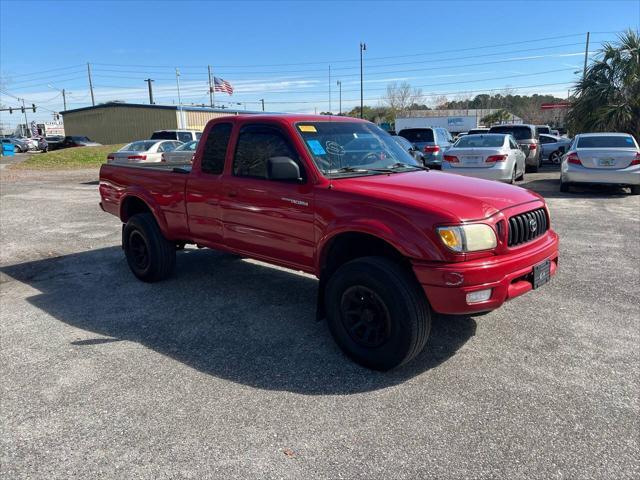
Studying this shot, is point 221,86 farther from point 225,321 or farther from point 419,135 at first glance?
point 225,321

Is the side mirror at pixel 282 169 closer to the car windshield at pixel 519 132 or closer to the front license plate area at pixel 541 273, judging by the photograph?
the front license plate area at pixel 541 273

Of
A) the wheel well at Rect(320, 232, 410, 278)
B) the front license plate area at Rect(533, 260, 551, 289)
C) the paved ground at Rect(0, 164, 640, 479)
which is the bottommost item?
the paved ground at Rect(0, 164, 640, 479)

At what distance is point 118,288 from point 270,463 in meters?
3.82

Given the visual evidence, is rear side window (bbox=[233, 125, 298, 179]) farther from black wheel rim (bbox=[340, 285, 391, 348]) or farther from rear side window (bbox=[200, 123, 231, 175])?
black wheel rim (bbox=[340, 285, 391, 348])

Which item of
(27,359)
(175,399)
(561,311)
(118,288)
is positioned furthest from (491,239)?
(118,288)

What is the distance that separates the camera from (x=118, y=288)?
5820mm

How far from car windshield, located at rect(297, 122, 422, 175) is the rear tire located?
7.76 ft

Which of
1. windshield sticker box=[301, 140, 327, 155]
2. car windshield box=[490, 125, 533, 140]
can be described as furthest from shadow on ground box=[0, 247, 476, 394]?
car windshield box=[490, 125, 533, 140]

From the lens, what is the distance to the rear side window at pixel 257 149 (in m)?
4.40

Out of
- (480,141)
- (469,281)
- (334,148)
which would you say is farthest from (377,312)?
(480,141)

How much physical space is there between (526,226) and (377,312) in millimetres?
1311

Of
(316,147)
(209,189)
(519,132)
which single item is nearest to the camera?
(316,147)

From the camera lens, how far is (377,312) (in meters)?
3.66

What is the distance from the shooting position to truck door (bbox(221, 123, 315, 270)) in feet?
13.6
